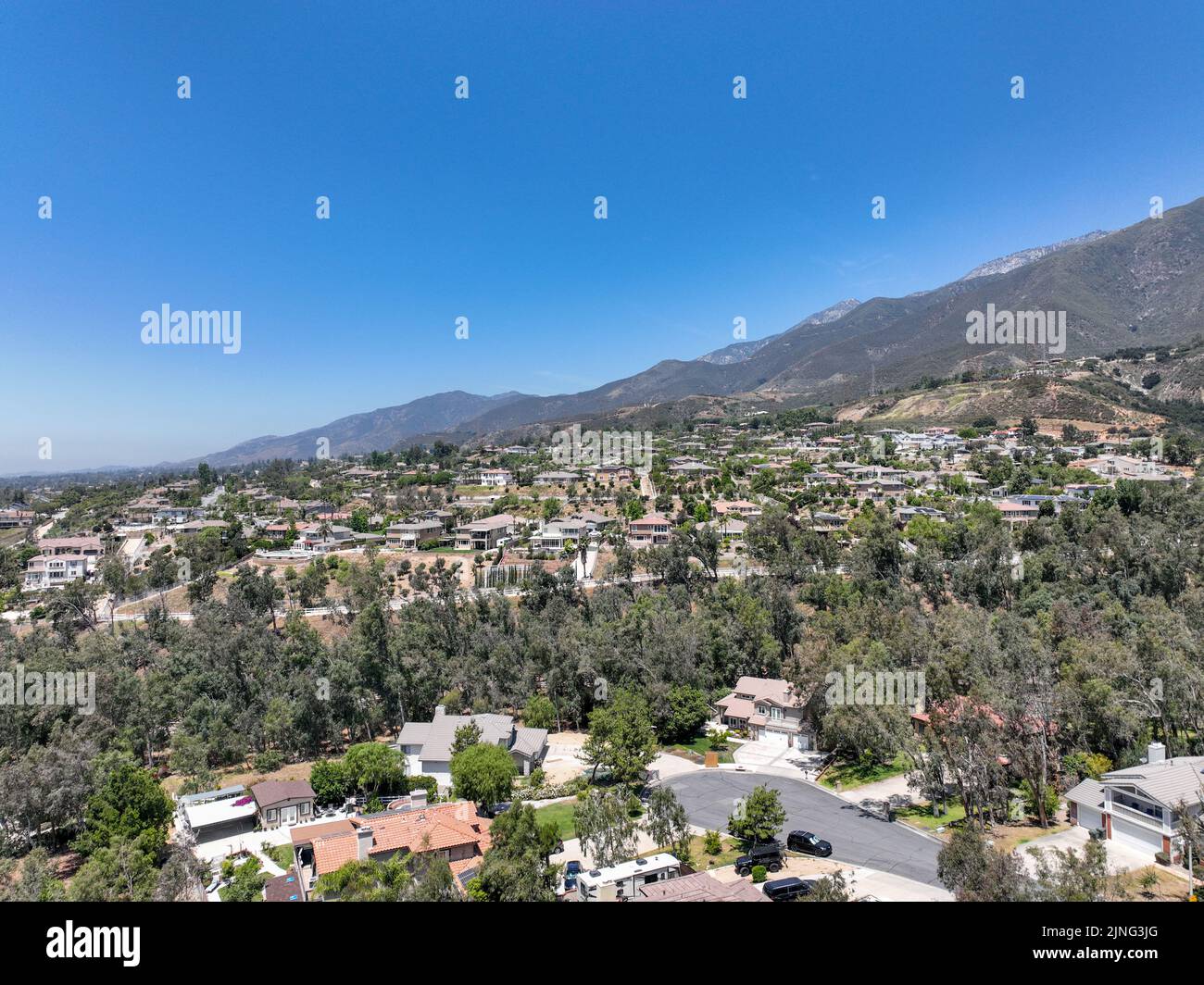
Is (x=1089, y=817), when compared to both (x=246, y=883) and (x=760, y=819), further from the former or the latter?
(x=246, y=883)

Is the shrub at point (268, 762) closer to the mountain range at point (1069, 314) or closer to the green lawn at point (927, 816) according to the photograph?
the green lawn at point (927, 816)

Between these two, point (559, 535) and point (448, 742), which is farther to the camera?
point (559, 535)

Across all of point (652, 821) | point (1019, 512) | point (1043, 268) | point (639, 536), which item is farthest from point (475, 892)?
point (1043, 268)

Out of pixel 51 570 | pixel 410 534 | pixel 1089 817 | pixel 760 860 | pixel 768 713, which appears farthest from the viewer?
pixel 410 534

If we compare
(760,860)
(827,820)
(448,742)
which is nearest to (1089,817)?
(827,820)

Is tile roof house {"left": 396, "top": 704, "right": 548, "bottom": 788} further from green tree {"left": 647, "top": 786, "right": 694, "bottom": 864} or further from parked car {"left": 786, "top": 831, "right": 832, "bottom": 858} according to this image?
parked car {"left": 786, "top": 831, "right": 832, "bottom": 858}
